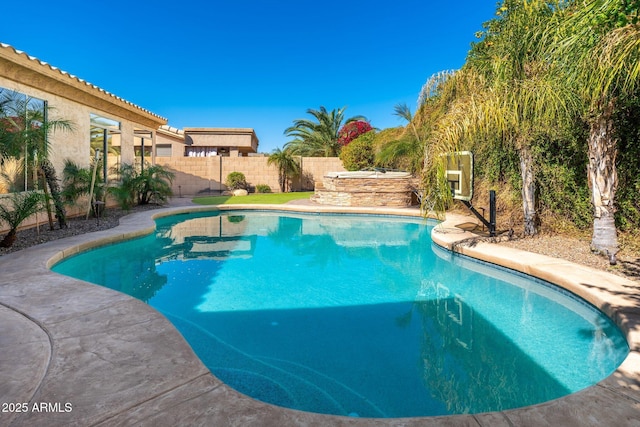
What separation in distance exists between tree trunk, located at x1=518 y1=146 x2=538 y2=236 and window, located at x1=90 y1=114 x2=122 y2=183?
38.6 feet

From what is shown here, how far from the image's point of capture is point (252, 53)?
2545 cm

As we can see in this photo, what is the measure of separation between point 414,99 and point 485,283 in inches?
493

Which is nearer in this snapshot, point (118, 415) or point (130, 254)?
point (118, 415)

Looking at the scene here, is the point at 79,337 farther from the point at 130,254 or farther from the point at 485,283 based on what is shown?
the point at 485,283

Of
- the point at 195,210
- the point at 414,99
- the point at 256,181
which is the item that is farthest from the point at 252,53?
the point at 195,210

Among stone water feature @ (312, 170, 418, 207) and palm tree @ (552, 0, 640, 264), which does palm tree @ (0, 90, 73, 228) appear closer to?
palm tree @ (552, 0, 640, 264)

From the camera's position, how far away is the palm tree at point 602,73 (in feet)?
13.1

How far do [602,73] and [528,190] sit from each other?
3059mm

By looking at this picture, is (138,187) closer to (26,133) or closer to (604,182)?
(26,133)

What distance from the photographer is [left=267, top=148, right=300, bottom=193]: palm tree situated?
19.9 m

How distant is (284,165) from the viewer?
20.2 meters

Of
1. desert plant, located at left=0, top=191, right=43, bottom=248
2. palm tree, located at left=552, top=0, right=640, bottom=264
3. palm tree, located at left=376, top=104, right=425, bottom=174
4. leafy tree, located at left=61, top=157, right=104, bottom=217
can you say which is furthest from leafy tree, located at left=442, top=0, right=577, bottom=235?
leafy tree, located at left=61, top=157, right=104, bottom=217

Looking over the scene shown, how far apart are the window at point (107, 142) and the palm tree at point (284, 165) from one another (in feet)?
27.1

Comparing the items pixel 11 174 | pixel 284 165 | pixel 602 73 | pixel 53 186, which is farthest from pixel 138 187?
pixel 602 73
